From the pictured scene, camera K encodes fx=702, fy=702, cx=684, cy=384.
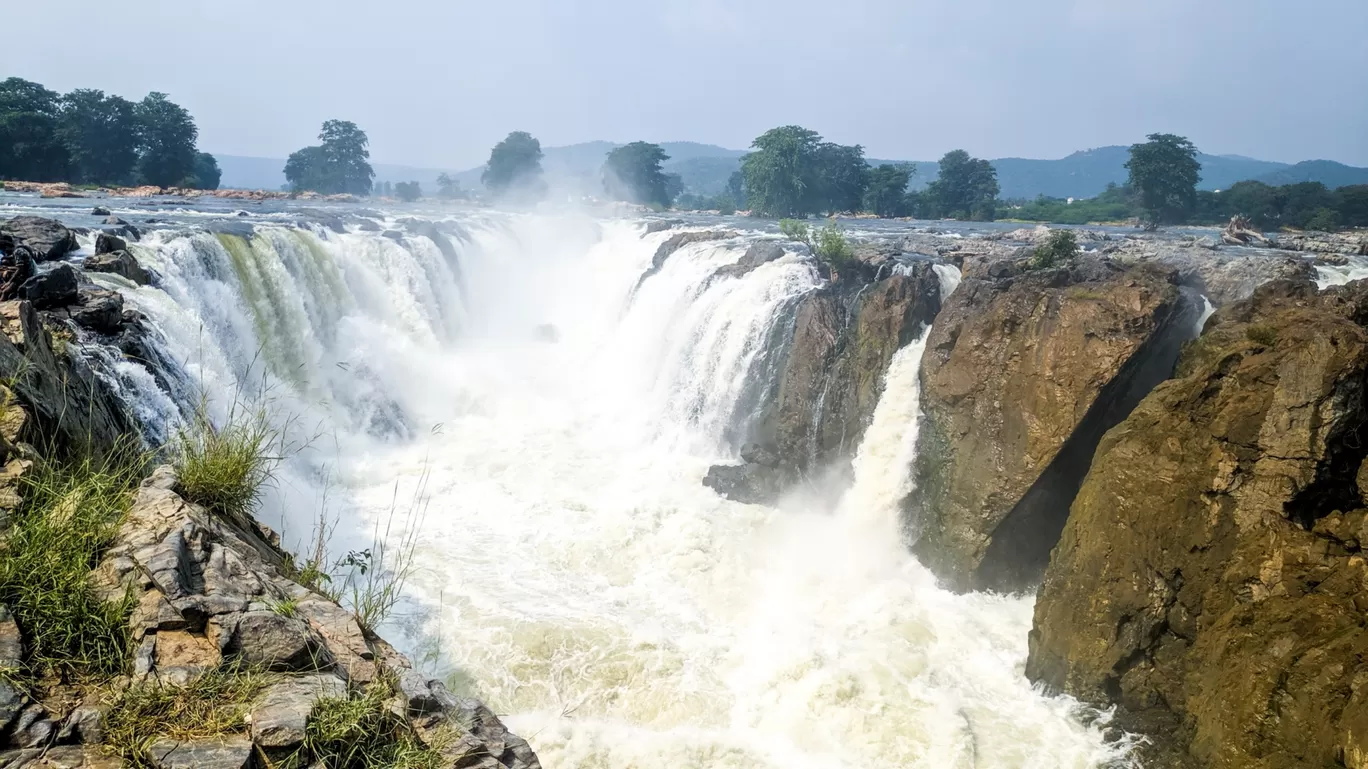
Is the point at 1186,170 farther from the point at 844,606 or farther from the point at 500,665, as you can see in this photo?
the point at 500,665

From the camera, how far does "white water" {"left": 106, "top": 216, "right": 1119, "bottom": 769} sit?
6547mm

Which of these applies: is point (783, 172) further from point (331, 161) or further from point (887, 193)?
point (331, 161)

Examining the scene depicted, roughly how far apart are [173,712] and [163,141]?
54002 mm

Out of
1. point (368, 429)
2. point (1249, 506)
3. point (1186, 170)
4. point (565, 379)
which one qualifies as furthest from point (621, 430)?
point (1186, 170)

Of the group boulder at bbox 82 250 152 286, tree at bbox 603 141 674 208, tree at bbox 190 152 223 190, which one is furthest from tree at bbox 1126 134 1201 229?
tree at bbox 190 152 223 190

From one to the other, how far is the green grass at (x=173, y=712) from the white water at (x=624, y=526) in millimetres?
2425

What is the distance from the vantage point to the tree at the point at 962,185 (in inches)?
2023

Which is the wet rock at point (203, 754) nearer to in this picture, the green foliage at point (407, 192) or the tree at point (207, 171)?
the tree at point (207, 171)

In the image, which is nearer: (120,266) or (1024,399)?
(1024,399)

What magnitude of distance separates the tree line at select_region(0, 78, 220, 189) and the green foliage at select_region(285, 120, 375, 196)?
27162 millimetres

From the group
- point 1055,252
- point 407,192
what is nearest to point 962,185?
point 1055,252

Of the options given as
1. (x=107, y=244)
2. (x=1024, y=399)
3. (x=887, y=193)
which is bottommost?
(x=1024, y=399)

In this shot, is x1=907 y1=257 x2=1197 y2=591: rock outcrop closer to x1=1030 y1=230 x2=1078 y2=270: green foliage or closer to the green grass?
x1=1030 y1=230 x2=1078 y2=270: green foliage

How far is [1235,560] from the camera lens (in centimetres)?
595
